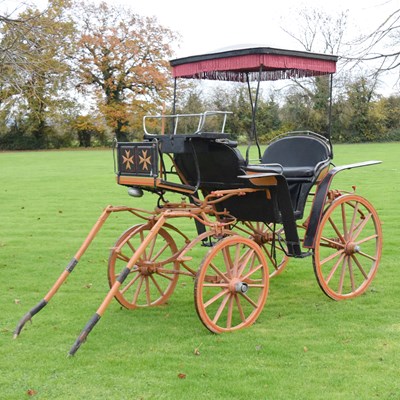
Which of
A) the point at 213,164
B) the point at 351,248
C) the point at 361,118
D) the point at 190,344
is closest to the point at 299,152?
the point at 351,248

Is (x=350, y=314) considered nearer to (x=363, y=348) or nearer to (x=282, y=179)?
(x=363, y=348)

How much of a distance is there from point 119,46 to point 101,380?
44.0 metres

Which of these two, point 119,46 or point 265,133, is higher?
point 119,46

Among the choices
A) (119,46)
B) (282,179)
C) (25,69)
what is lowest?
(282,179)

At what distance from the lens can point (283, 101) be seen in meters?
36.5

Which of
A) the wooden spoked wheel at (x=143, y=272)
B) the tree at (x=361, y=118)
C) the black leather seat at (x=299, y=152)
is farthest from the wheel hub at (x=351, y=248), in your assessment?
the tree at (x=361, y=118)

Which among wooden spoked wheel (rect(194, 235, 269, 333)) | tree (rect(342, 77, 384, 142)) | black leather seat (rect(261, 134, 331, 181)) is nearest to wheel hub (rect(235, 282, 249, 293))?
wooden spoked wheel (rect(194, 235, 269, 333))

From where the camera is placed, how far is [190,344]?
491cm

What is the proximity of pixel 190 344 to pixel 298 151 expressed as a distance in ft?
9.17

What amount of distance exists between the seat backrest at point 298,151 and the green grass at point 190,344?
1.35 metres

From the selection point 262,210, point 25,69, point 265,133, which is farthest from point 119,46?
point 262,210

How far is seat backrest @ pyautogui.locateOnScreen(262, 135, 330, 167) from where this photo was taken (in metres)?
6.60

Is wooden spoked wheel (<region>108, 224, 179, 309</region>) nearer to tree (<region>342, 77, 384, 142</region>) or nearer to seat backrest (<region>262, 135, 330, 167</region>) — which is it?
seat backrest (<region>262, 135, 330, 167</region>)

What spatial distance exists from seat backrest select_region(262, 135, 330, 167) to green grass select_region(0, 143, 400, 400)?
135cm
